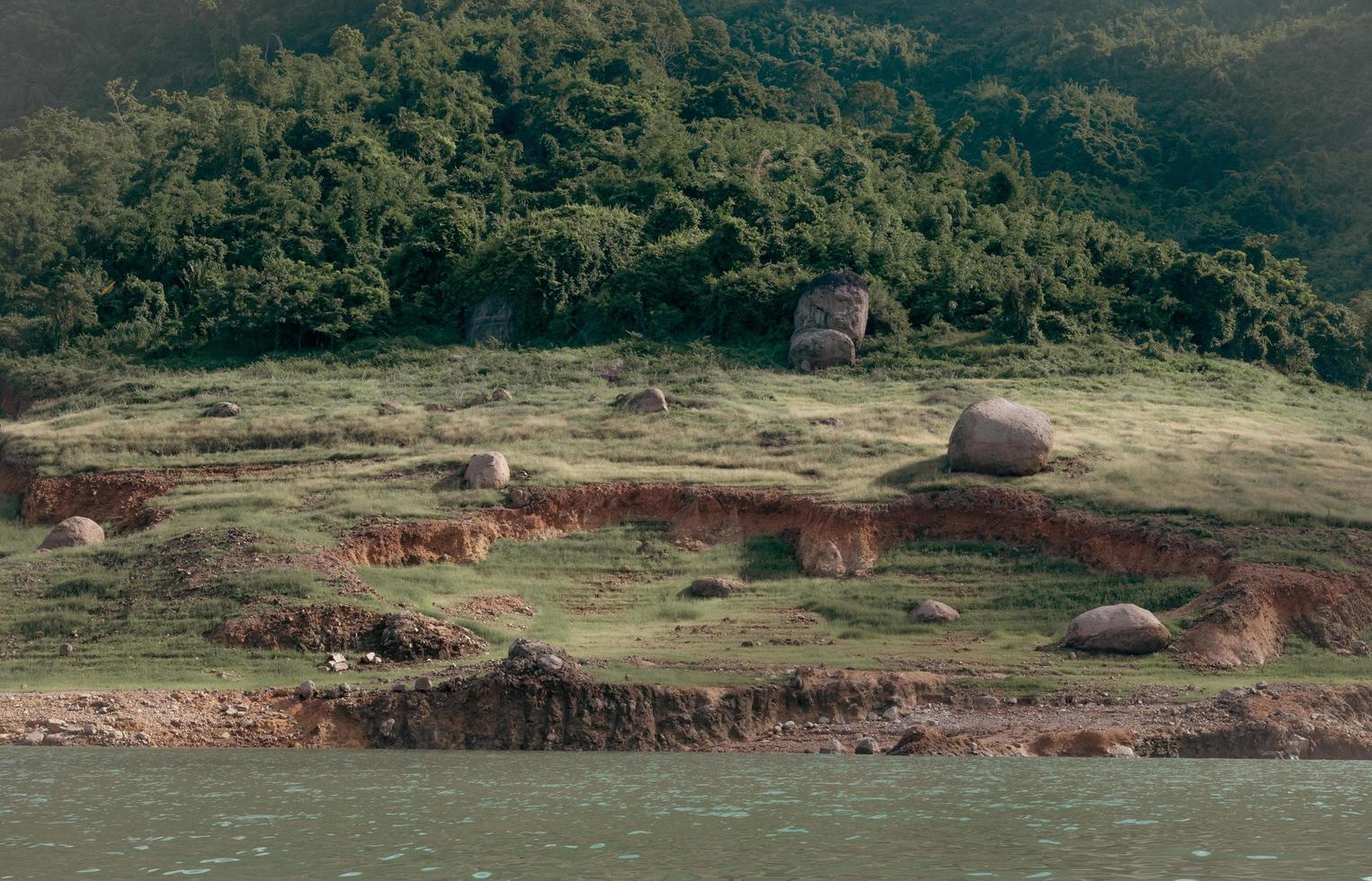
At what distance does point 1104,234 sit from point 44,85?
101 metres

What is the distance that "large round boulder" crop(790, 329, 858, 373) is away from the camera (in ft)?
191

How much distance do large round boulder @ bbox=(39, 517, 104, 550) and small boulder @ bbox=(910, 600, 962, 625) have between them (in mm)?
20765

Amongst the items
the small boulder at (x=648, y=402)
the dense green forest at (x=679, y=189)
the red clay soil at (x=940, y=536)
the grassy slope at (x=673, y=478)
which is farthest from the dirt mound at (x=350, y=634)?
the dense green forest at (x=679, y=189)

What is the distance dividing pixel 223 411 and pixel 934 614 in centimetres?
2739

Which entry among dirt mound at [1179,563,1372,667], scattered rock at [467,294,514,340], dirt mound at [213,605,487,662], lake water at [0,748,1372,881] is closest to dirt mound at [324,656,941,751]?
lake water at [0,748,1372,881]

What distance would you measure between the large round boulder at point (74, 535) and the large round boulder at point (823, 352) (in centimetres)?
2820

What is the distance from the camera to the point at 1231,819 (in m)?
17.7

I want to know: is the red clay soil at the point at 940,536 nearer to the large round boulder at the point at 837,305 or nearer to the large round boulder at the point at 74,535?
the large round boulder at the point at 74,535

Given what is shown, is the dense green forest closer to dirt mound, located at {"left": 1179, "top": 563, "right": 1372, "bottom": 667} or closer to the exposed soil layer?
the exposed soil layer

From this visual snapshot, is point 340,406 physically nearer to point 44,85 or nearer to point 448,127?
point 448,127

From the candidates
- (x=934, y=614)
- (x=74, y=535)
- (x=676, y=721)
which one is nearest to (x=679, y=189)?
(x=74, y=535)

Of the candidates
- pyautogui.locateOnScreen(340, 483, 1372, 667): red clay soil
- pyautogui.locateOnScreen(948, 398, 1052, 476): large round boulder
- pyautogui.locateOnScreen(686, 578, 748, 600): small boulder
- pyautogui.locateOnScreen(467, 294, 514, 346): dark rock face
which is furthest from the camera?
pyautogui.locateOnScreen(467, 294, 514, 346): dark rock face

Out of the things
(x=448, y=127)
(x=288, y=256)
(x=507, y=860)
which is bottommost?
(x=507, y=860)

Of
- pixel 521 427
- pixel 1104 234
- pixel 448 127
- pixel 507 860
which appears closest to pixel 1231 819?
pixel 507 860
